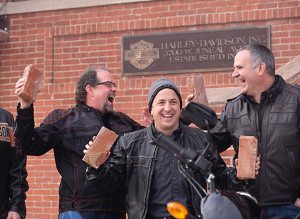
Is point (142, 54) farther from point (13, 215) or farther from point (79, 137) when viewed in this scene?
point (13, 215)

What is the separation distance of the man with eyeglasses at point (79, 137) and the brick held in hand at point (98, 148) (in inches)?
24.8

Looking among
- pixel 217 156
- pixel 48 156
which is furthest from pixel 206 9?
pixel 217 156

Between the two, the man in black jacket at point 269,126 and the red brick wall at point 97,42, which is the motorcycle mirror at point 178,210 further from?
the red brick wall at point 97,42

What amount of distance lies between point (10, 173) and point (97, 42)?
11.3 ft

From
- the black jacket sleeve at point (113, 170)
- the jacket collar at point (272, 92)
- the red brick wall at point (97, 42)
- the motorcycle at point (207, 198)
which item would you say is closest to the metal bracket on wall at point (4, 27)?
the red brick wall at point (97, 42)

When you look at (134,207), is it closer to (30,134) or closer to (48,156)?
(30,134)

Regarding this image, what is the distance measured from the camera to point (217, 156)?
4102mm

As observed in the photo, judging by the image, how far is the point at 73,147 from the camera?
4750mm

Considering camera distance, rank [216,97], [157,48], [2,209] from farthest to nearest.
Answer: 1. [157,48]
2. [216,97]
3. [2,209]

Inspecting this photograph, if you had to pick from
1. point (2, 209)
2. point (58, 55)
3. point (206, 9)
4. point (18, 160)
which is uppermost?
point (206, 9)

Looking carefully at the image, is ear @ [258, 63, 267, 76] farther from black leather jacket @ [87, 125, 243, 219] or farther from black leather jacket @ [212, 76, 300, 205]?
black leather jacket @ [87, 125, 243, 219]

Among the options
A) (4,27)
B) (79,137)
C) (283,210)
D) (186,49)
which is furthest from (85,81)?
(4,27)

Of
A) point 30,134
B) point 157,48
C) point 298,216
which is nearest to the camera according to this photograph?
point 298,216

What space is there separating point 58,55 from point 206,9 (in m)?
1.97
